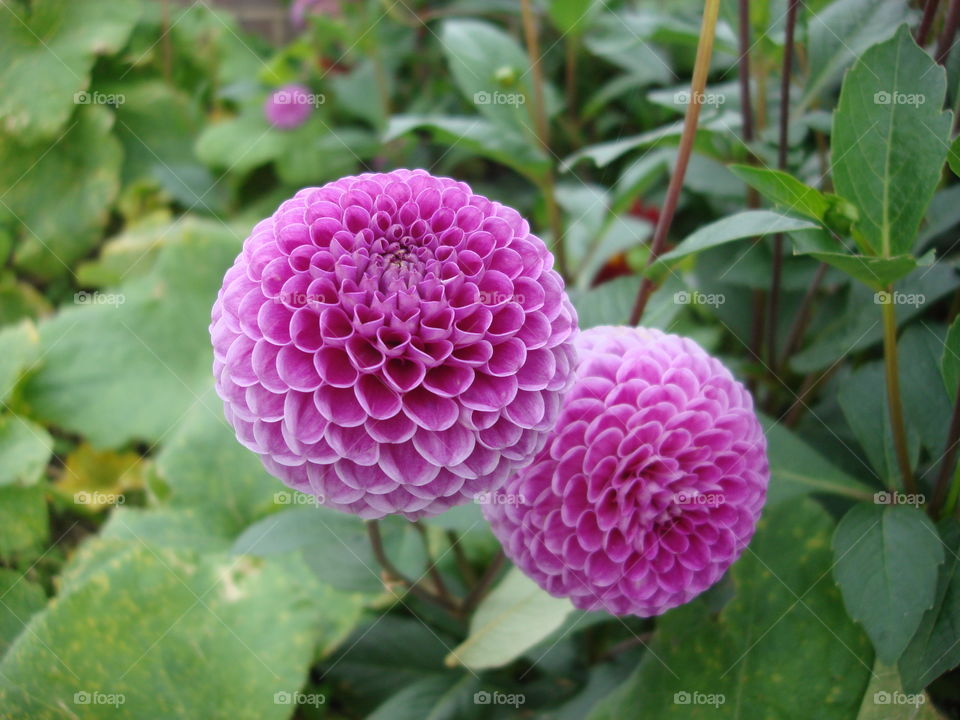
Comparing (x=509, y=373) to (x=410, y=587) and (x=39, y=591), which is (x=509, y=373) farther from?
(x=39, y=591)

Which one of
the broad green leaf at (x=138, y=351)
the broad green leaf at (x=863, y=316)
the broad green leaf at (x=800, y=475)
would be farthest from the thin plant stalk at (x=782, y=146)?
the broad green leaf at (x=138, y=351)

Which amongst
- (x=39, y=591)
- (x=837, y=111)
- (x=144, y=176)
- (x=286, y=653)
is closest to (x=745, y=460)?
(x=837, y=111)

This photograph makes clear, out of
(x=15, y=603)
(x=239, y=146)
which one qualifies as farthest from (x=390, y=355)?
(x=239, y=146)

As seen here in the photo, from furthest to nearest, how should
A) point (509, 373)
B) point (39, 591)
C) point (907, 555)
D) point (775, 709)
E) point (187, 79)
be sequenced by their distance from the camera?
point (187, 79) < point (39, 591) < point (775, 709) < point (907, 555) < point (509, 373)

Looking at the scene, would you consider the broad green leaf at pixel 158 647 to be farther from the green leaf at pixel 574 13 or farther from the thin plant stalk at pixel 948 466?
the green leaf at pixel 574 13

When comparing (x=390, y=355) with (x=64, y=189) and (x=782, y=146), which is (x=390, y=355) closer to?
(x=782, y=146)

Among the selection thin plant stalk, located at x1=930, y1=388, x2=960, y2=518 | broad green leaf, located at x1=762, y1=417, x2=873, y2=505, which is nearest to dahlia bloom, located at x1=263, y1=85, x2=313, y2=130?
broad green leaf, located at x1=762, y1=417, x2=873, y2=505
